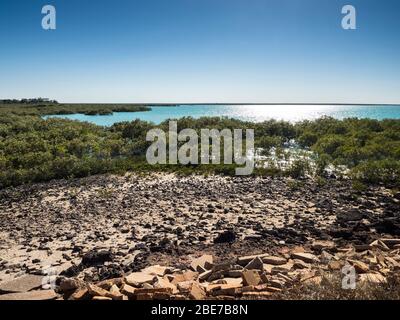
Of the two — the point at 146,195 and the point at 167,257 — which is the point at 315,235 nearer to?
the point at 167,257

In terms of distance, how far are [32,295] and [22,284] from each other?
24.4 inches

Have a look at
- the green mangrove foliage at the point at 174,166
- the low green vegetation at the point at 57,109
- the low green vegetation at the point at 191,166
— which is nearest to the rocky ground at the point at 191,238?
the low green vegetation at the point at 191,166

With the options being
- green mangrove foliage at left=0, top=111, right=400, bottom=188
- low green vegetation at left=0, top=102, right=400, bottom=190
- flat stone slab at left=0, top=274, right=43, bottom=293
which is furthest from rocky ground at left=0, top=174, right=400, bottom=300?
green mangrove foliage at left=0, top=111, right=400, bottom=188

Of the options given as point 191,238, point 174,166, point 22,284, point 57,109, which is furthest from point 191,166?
point 57,109

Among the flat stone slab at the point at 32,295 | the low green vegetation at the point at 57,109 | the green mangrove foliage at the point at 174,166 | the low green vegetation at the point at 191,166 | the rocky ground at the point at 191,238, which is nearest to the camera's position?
the flat stone slab at the point at 32,295

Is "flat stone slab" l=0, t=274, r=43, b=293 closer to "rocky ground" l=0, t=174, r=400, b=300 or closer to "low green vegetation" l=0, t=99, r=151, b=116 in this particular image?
"rocky ground" l=0, t=174, r=400, b=300

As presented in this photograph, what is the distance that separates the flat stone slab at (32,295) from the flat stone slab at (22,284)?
0.52ft

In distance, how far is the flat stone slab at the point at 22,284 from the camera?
20.2 feet

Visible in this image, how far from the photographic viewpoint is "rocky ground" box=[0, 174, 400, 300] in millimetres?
5957

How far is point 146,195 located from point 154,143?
36.8ft

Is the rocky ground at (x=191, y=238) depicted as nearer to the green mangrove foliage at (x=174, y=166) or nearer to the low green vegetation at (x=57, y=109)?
the green mangrove foliage at (x=174, y=166)

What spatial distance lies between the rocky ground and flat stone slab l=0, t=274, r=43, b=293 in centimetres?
2
